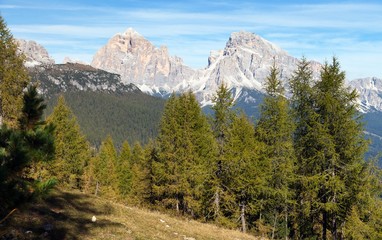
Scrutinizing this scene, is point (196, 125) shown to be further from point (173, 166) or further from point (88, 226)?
point (88, 226)

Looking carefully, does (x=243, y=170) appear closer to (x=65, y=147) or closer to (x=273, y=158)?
(x=273, y=158)

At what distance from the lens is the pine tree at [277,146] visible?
26.3 m

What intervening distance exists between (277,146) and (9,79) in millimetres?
20239

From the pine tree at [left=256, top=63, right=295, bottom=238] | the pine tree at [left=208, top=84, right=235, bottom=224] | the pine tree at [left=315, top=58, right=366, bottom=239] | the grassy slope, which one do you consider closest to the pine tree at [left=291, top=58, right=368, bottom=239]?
the pine tree at [left=315, top=58, right=366, bottom=239]

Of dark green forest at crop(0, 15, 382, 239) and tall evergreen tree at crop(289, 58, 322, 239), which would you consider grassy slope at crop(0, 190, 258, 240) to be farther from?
tall evergreen tree at crop(289, 58, 322, 239)

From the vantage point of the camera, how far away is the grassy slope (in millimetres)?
14016

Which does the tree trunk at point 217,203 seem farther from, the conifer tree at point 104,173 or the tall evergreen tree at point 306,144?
the conifer tree at point 104,173

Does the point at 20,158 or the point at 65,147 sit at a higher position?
the point at 20,158

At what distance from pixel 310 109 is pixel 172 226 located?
37.3ft

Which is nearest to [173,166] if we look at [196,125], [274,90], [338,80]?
[196,125]

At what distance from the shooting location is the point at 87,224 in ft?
52.3

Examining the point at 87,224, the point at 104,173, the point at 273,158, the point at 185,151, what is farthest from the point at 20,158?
the point at 104,173

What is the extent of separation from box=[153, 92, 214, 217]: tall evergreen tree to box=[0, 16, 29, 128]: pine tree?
38.4 ft

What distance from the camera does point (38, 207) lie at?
16875 mm
